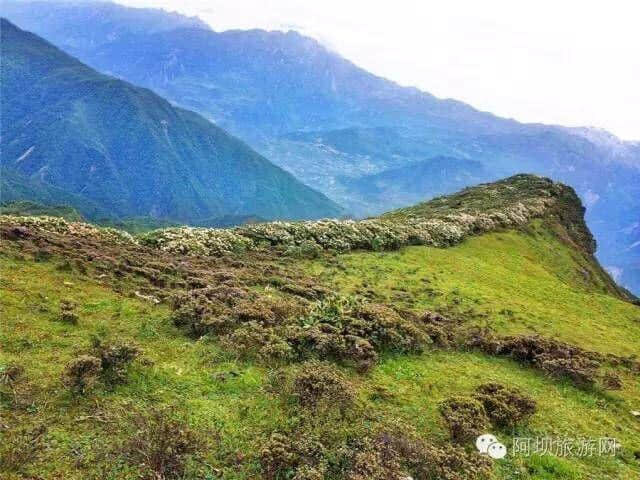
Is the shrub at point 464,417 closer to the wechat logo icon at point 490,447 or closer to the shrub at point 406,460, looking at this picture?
the wechat logo icon at point 490,447

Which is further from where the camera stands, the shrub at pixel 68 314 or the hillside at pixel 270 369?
the shrub at pixel 68 314

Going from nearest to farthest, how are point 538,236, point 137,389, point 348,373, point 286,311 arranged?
point 137,389
point 348,373
point 286,311
point 538,236

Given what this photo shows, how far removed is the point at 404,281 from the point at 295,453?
2163cm

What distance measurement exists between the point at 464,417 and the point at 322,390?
412 centimetres

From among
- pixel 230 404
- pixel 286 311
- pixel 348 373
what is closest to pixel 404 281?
pixel 286 311

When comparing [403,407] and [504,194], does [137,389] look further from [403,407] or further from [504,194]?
[504,194]

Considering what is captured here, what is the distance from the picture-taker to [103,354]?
13.8 meters

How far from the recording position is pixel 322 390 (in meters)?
14.2

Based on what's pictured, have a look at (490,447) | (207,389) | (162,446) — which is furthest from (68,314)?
(490,447)

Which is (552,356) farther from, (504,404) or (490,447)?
(490,447)

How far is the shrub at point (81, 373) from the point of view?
501 inches

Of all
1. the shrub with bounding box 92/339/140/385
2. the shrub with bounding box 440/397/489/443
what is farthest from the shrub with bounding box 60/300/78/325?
the shrub with bounding box 440/397/489/443

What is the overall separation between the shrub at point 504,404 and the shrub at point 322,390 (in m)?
4.35

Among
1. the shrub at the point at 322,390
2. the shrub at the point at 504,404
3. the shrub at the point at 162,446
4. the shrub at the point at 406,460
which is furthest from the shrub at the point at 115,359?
the shrub at the point at 504,404
